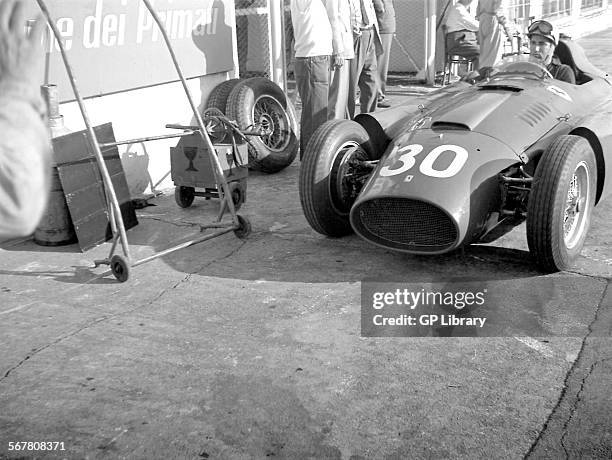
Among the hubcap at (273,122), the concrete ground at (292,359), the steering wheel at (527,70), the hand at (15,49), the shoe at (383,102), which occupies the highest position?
the hand at (15,49)

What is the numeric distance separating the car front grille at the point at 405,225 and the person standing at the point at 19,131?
10.6ft

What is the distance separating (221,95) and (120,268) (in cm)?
334

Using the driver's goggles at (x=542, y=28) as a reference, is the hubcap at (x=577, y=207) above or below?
below

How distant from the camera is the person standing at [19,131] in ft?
5.20

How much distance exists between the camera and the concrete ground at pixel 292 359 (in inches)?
124

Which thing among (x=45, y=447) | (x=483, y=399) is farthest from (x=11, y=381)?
(x=483, y=399)

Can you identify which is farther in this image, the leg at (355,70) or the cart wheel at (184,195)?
the leg at (355,70)

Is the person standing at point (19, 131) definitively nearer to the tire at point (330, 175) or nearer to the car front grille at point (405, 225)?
the car front grille at point (405, 225)

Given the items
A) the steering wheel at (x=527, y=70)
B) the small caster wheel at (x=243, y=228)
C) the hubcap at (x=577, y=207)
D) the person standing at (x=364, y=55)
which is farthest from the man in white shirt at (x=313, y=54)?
the hubcap at (x=577, y=207)

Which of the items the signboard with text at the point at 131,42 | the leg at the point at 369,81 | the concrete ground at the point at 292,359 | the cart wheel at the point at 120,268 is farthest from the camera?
the leg at the point at 369,81

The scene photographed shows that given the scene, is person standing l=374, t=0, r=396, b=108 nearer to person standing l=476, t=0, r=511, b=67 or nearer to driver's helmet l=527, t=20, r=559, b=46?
person standing l=476, t=0, r=511, b=67

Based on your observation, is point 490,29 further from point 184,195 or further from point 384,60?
point 184,195

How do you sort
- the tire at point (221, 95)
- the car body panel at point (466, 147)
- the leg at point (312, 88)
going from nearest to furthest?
the car body panel at point (466, 147) < the leg at point (312, 88) < the tire at point (221, 95)

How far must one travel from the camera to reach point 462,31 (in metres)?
11.4
